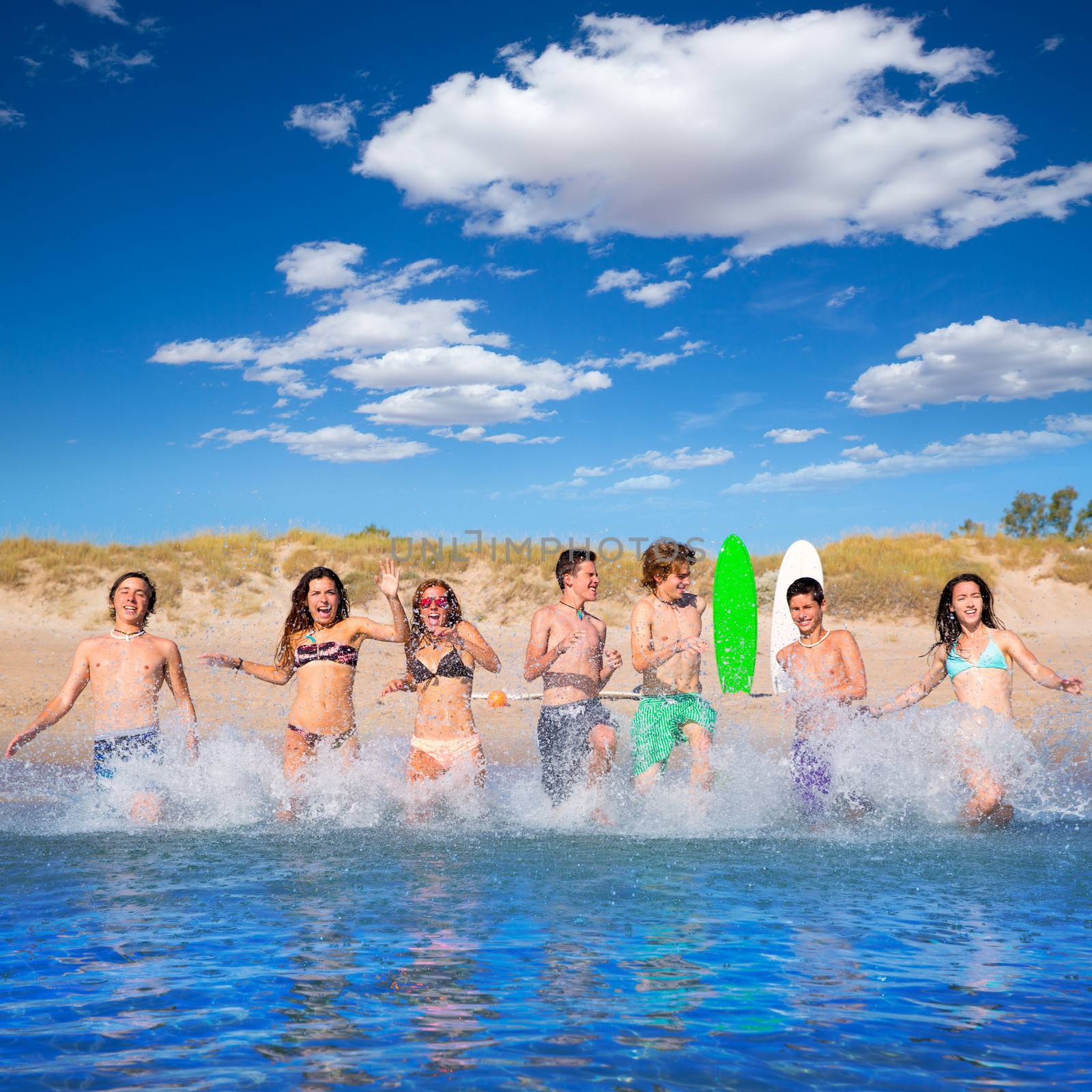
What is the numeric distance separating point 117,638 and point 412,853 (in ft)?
A: 7.17

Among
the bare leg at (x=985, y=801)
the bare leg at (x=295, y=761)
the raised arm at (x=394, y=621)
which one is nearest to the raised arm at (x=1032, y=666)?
the bare leg at (x=985, y=801)

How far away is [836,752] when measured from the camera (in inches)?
250

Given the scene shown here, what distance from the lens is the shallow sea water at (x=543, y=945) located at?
317 cm

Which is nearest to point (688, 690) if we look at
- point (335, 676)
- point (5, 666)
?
point (335, 676)

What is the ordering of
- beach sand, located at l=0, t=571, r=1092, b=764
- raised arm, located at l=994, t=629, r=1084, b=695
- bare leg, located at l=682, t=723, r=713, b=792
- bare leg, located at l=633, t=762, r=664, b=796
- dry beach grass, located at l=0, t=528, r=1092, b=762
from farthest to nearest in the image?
dry beach grass, located at l=0, t=528, r=1092, b=762
beach sand, located at l=0, t=571, r=1092, b=764
bare leg, located at l=633, t=762, r=664, b=796
bare leg, located at l=682, t=723, r=713, b=792
raised arm, located at l=994, t=629, r=1084, b=695

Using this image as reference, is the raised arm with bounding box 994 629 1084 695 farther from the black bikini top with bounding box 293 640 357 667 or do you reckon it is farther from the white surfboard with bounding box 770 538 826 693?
the white surfboard with bounding box 770 538 826 693

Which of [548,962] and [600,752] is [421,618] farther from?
[548,962]

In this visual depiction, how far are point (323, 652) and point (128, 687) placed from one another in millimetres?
1117

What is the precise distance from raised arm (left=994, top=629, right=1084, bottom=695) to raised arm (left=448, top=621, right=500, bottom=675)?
115 inches

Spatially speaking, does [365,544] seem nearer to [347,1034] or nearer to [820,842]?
[820,842]

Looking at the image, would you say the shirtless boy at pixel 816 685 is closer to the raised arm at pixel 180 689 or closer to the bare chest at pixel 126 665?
the raised arm at pixel 180 689

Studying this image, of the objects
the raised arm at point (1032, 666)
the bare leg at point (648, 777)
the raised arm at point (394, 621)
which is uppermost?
the raised arm at point (394, 621)

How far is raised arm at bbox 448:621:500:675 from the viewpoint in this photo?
6.30 meters

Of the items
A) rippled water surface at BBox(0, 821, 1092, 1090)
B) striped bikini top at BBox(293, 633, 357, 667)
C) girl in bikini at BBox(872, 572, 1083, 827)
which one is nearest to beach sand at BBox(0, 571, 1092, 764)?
striped bikini top at BBox(293, 633, 357, 667)
